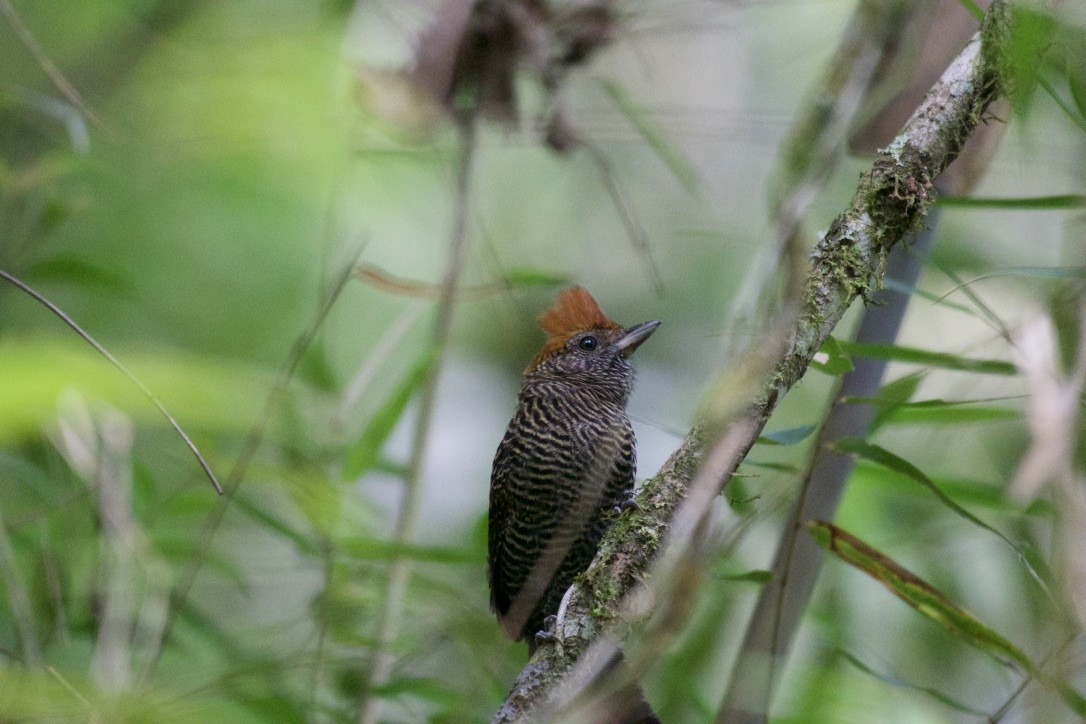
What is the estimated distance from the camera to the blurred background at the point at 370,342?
2.26 metres

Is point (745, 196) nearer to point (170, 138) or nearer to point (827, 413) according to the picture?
point (170, 138)

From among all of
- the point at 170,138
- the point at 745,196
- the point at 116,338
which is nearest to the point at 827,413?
the point at 170,138

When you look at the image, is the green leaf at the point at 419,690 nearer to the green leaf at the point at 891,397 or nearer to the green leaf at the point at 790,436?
the green leaf at the point at 790,436

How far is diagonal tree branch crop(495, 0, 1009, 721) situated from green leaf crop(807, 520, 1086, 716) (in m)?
0.54

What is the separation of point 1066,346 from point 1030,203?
294 millimetres

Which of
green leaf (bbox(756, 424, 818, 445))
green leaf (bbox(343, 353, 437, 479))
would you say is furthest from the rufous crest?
green leaf (bbox(756, 424, 818, 445))

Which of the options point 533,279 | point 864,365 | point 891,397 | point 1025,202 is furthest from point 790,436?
point 533,279

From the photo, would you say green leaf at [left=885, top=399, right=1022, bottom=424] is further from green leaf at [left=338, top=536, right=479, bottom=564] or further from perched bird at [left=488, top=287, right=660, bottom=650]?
green leaf at [left=338, top=536, right=479, bottom=564]

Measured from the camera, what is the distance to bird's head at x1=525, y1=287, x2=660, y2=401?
3.87m

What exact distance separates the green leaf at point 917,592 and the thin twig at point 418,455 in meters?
1.07

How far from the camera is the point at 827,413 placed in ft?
7.22

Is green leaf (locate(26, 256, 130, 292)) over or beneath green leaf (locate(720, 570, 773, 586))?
over

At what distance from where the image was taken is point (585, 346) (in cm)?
396

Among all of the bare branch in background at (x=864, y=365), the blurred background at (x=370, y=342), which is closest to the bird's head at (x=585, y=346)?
the blurred background at (x=370, y=342)
